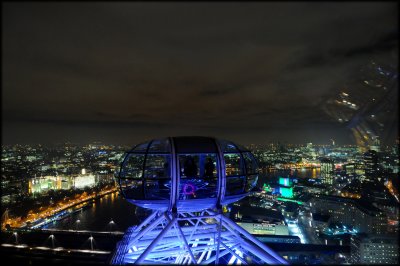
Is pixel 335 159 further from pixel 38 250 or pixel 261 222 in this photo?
pixel 38 250

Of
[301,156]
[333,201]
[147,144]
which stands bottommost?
[333,201]

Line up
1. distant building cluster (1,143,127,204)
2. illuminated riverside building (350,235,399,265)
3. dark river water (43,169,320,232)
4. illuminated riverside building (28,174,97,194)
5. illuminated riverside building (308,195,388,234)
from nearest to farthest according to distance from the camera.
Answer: illuminated riverside building (350,235,399,265)
illuminated riverside building (308,195,388,234)
dark river water (43,169,320,232)
distant building cluster (1,143,127,204)
illuminated riverside building (28,174,97,194)

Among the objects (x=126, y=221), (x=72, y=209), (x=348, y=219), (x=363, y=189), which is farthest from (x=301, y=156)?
(x=72, y=209)

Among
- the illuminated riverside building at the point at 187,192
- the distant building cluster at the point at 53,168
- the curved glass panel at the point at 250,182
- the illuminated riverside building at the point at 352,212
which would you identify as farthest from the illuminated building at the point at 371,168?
the distant building cluster at the point at 53,168

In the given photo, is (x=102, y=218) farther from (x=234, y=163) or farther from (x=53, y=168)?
(x=234, y=163)

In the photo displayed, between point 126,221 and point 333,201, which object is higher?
point 333,201

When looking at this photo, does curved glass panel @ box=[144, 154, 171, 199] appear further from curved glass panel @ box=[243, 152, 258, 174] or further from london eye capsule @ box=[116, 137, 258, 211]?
curved glass panel @ box=[243, 152, 258, 174]

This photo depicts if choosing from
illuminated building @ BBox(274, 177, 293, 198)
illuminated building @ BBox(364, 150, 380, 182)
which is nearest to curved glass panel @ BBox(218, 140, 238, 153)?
illuminated building @ BBox(364, 150, 380, 182)
